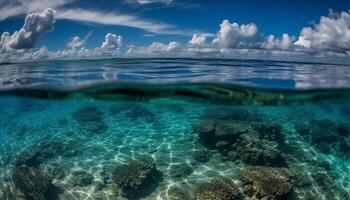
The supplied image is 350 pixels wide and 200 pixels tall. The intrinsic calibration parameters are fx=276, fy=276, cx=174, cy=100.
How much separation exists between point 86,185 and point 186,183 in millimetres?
A: 4506

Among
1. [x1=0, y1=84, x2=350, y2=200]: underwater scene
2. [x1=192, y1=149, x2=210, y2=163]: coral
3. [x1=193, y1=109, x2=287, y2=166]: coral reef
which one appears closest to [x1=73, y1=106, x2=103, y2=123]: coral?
[x1=0, y1=84, x2=350, y2=200]: underwater scene

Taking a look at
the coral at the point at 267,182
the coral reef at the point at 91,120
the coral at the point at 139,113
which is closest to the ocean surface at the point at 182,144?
the coral at the point at 267,182

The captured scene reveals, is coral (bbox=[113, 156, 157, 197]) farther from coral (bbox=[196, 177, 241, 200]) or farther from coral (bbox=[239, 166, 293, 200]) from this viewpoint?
coral (bbox=[239, 166, 293, 200])

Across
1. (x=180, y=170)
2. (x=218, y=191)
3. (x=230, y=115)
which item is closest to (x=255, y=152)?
(x=218, y=191)

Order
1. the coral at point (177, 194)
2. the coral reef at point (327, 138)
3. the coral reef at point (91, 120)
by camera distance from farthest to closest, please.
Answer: the coral reef at point (91, 120) → the coral reef at point (327, 138) → the coral at point (177, 194)

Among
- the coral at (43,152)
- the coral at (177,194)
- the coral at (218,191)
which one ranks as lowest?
the coral at (43,152)

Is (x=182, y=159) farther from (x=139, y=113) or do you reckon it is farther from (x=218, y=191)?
(x=139, y=113)

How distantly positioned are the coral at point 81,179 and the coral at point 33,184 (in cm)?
97

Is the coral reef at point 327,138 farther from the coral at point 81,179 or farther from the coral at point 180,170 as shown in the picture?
the coral at point 81,179

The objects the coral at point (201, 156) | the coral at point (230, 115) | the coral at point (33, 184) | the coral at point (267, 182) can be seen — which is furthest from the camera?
the coral at point (230, 115)

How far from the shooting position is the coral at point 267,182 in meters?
10.2

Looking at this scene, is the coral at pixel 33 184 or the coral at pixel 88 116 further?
the coral at pixel 88 116

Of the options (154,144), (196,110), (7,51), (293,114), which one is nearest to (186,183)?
(154,144)

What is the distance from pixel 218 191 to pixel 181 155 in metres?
4.06
